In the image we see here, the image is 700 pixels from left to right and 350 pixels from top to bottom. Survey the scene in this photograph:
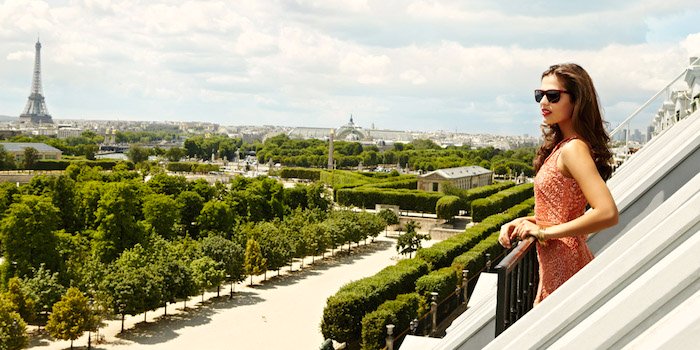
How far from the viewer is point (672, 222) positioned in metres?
2.26

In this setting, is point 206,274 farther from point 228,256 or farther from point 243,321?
point 243,321

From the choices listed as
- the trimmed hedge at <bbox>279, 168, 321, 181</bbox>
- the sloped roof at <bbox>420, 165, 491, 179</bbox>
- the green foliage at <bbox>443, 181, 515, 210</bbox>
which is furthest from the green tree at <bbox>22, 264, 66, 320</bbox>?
the trimmed hedge at <bbox>279, 168, 321, 181</bbox>

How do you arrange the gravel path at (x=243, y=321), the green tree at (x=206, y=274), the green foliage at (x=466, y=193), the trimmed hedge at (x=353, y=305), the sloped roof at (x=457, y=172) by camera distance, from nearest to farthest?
1. the trimmed hedge at (x=353, y=305)
2. the gravel path at (x=243, y=321)
3. the green tree at (x=206, y=274)
4. the green foliage at (x=466, y=193)
5. the sloped roof at (x=457, y=172)

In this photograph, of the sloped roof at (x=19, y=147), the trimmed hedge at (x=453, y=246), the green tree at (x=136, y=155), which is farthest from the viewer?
the green tree at (x=136, y=155)

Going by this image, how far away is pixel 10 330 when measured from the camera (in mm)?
19219

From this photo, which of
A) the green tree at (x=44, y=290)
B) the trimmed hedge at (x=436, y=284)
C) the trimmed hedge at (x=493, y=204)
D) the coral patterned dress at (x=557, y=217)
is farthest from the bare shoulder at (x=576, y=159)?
the trimmed hedge at (x=493, y=204)

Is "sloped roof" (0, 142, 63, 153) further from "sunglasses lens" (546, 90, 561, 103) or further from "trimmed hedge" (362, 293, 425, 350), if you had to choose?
"sunglasses lens" (546, 90, 561, 103)

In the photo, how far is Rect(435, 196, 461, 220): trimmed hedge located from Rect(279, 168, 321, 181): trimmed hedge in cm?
4254

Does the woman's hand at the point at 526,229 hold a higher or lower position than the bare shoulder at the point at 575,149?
lower

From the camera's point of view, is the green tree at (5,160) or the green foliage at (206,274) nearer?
the green foliage at (206,274)

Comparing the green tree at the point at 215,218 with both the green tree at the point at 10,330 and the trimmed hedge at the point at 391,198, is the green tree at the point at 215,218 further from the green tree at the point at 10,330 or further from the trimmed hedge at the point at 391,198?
the trimmed hedge at the point at 391,198

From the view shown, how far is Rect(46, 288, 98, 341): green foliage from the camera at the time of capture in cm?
2083

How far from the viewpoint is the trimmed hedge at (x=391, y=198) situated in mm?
55844

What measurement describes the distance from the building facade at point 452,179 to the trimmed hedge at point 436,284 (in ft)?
131
